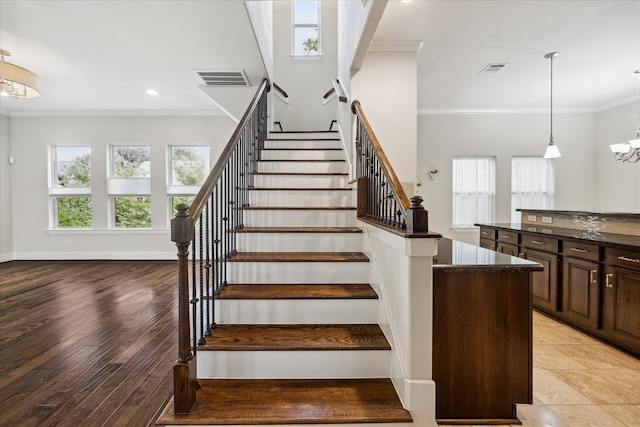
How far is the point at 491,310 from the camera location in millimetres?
1957

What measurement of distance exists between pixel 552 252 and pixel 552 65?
2733 mm

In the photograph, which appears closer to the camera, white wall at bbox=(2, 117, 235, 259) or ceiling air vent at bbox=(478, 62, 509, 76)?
ceiling air vent at bbox=(478, 62, 509, 76)

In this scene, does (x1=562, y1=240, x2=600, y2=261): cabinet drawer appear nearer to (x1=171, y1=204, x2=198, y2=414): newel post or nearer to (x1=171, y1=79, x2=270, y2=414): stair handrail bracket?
(x1=171, y1=79, x2=270, y2=414): stair handrail bracket

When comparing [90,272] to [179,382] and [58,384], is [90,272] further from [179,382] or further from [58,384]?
[179,382]

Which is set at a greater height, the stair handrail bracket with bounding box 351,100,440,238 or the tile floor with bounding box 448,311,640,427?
the stair handrail bracket with bounding box 351,100,440,238

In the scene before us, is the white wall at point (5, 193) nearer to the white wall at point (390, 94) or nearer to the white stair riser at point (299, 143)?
the white stair riser at point (299, 143)

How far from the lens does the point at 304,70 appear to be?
6.59 meters

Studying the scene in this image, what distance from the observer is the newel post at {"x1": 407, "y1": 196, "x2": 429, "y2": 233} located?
1672 mm

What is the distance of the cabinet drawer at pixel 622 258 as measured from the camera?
2.69 meters

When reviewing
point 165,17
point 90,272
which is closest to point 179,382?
point 165,17

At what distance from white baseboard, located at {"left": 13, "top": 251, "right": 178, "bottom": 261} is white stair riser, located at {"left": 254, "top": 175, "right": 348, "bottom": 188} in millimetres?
3896

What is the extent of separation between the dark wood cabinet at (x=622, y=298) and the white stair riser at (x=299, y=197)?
248 cm

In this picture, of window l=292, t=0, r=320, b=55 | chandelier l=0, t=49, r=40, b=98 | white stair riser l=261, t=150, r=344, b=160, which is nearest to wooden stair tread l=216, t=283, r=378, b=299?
white stair riser l=261, t=150, r=344, b=160

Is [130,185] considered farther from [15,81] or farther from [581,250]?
[581,250]
